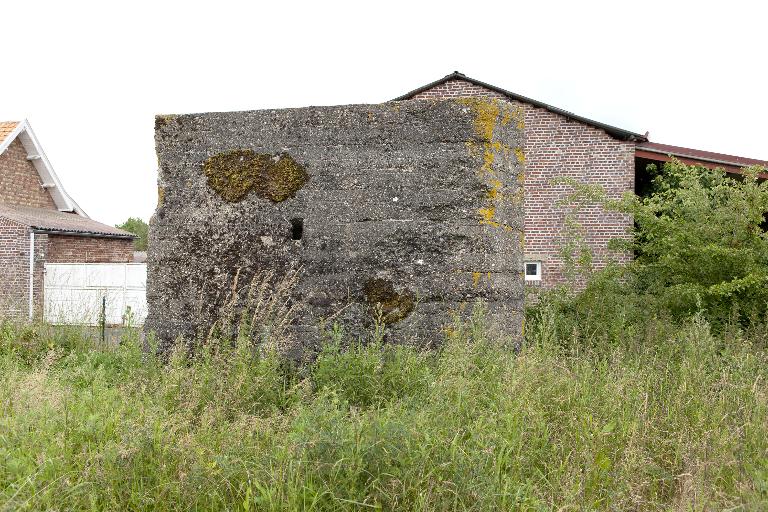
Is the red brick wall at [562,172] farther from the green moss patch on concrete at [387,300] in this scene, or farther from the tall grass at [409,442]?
the tall grass at [409,442]

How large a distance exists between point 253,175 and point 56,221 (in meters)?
20.7

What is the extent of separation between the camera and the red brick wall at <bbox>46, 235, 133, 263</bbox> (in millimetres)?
22375

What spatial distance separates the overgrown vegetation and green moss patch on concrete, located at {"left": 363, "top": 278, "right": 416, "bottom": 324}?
0.54 feet

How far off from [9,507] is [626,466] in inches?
97.7

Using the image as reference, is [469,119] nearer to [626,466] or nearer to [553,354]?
[553,354]

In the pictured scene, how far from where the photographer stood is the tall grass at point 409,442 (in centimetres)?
292

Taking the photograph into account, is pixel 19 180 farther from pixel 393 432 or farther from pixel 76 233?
pixel 393 432

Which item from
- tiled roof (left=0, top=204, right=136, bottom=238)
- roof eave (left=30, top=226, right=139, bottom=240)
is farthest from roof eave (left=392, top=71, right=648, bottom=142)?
tiled roof (left=0, top=204, right=136, bottom=238)

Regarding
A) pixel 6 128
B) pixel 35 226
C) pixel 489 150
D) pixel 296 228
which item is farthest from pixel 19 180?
pixel 489 150

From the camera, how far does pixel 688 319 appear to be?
7.29 metres

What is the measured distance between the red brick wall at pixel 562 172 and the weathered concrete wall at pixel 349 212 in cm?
1208

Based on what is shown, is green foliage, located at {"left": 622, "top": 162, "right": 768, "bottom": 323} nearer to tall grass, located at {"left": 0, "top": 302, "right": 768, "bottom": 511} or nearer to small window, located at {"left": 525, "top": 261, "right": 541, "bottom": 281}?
tall grass, located at {"left": 0, "top": 302, "right": 768, "bottom": 511}

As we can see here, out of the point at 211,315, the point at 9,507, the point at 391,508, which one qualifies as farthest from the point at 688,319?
the point at 9,507

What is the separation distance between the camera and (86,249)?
2375 cm
